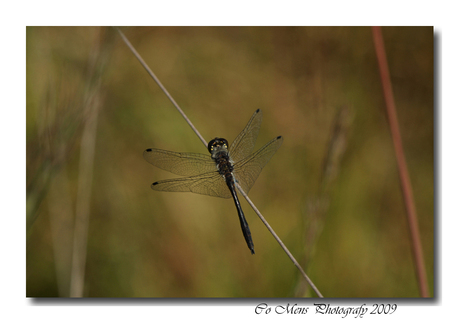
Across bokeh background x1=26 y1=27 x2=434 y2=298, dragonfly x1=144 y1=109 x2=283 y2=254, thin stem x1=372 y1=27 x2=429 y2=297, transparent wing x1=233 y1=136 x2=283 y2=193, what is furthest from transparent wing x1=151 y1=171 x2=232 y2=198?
thin stem x1=372 y1=27 x2=429 y2=297

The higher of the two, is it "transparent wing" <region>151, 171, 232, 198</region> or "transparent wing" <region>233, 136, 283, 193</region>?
"transparent wing" <region>233, 136, 283, 193</region>

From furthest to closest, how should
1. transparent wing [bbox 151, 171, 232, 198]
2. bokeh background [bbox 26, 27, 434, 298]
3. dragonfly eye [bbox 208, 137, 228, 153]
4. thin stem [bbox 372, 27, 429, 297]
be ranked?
1. bokeh background [bbox 26, 27, 434, 298]
2. dragonfly eye [bbox 208, 137, 228, 153]
3. transparent wing [bbox 151, 171, 232, 198]
4. thin stem [bbox 372, 27, 429, 297]

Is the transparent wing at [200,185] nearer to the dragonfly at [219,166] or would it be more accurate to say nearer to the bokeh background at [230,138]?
the dragonfly at [219,166]

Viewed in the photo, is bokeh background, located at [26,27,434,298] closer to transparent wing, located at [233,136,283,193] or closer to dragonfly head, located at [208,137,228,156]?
transparent wing, located at [233,136,283,193]

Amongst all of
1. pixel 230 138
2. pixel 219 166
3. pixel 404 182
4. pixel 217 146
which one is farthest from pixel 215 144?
pixel 404 182

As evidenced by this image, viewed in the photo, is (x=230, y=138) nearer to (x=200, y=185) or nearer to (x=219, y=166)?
(x=219, y=166)
